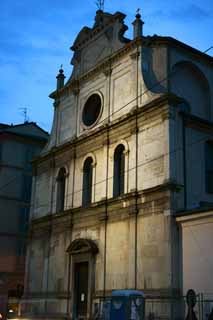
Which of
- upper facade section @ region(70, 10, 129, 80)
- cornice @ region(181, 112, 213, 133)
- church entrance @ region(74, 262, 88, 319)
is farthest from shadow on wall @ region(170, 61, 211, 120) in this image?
church entrance @ region(74, 262, 88, 319)

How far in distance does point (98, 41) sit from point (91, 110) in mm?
3916

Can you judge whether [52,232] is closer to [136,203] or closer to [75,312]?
[75,312]

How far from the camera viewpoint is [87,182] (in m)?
27.3

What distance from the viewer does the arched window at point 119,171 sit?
80.6 ft

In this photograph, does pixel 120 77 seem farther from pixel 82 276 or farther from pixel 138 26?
pixel 82 276

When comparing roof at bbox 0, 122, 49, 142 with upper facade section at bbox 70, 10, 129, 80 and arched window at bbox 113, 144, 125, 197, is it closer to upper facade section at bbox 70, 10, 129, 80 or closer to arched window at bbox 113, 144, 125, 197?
upper facade section at bbox 70, 10, 129, 80

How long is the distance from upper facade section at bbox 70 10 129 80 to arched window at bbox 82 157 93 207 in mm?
5704

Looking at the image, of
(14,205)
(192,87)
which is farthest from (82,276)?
(14,205)

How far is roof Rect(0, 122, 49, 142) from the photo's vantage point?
39625 millimetres

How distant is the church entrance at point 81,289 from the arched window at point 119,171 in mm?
3902

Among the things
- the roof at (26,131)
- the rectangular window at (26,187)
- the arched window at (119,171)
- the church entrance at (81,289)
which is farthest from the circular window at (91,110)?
the rectangular window at (26,187)

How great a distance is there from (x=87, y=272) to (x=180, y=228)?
6.49 metres

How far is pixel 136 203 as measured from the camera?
887 inches

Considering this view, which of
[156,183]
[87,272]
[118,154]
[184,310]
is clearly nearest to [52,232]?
[87,272]
